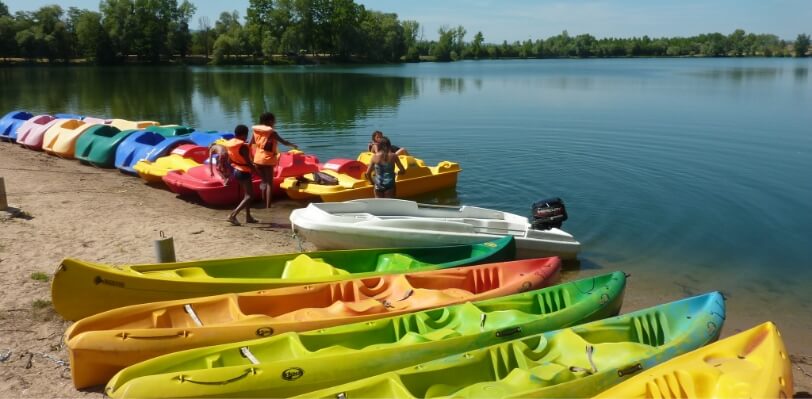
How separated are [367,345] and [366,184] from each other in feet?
22.4

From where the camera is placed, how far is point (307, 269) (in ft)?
26.0

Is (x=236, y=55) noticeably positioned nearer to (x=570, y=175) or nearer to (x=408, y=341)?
(x=570, y=175)

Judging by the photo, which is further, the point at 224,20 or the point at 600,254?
the point at 224,20

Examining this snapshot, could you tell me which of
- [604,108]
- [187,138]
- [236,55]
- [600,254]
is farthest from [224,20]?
[600,254]

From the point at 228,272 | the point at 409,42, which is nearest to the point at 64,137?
the point at 228,272

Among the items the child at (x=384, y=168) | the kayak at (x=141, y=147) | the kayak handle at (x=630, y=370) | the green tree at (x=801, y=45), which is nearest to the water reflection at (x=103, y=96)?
the kayak at (x=141, y=147)

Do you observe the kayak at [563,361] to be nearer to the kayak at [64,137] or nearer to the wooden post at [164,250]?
the wooden post at [164,250]

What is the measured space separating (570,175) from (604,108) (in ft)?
51.2

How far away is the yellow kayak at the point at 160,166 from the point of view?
13.6m

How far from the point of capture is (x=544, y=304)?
712 cm

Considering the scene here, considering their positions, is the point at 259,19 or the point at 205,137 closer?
the point at 205,137

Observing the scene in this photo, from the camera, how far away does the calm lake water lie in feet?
34.7

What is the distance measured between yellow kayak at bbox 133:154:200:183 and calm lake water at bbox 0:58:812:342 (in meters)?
5.45

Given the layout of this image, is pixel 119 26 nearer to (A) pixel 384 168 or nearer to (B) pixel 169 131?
(B) pixel 169 131
